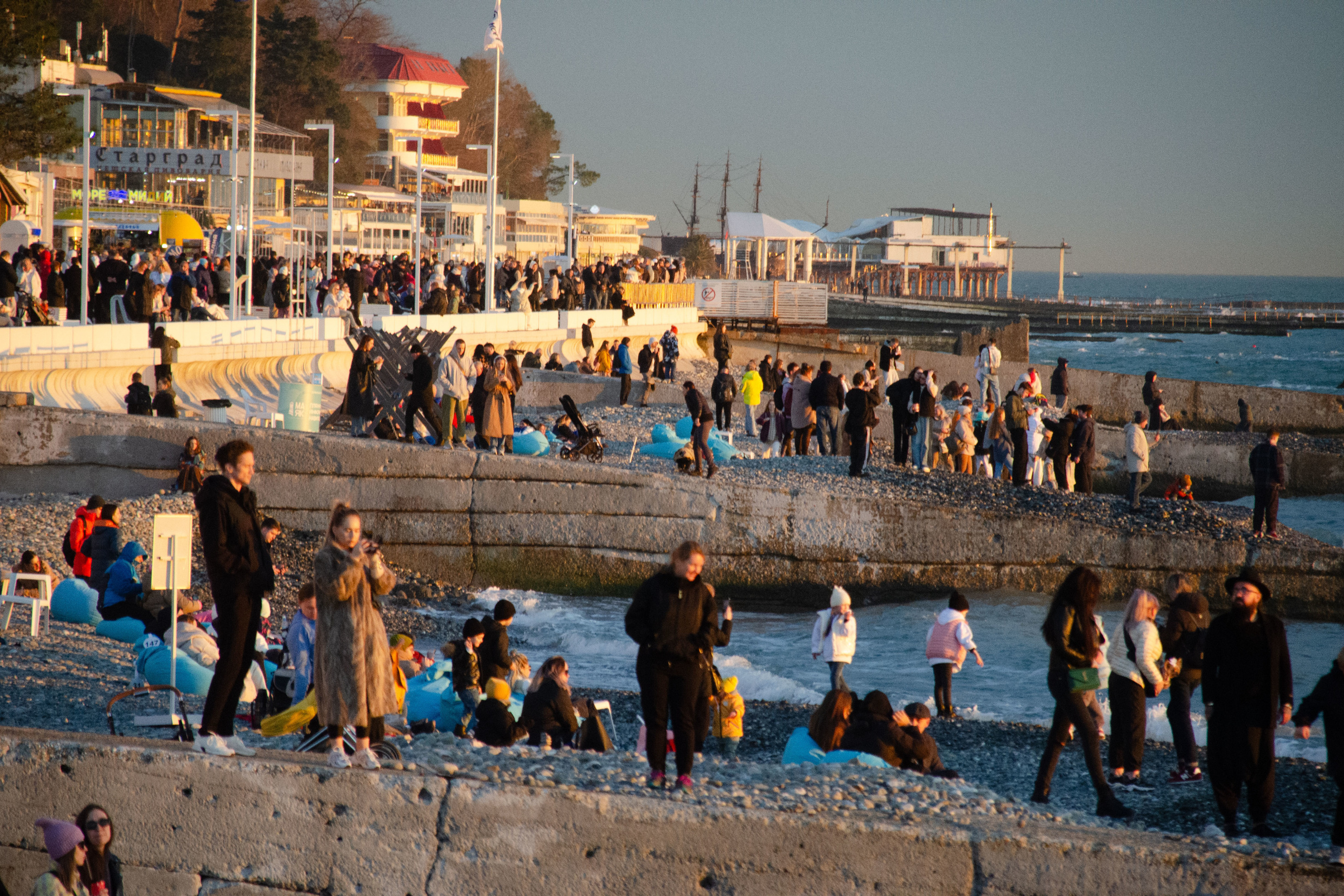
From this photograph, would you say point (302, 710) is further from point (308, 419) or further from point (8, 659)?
point (308, 419)

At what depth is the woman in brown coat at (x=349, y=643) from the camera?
6008 millimetres

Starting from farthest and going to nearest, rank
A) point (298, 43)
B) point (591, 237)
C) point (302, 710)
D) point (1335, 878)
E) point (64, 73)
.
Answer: point (591, 237)
point (298, 43)
point (64, 73)
point (302, 710)
point (1335, 878)

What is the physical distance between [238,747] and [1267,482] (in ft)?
48.2

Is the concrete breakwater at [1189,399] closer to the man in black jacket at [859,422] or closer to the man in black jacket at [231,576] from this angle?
the man in black jacket at [859,422]

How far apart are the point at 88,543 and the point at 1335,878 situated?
36.3ft

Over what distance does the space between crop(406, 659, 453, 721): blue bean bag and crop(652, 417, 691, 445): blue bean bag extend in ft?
37.3

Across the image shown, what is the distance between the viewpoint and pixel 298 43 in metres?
63.4

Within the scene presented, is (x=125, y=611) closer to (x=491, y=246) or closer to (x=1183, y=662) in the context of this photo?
(x=1183, y=662)

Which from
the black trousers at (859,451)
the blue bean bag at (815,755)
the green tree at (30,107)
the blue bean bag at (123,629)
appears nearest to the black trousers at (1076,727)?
the blue bean bag at (815,755)

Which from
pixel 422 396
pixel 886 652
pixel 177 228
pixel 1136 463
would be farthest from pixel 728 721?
pixel 177 228

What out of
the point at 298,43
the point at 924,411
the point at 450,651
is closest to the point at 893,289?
the point at 298,43

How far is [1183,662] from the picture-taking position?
28.0ft

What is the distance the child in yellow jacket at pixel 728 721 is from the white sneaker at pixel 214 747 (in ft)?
14.6

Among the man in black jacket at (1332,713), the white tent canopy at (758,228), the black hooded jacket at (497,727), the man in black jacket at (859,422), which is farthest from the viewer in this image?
the white tent canopy at (758,228)
